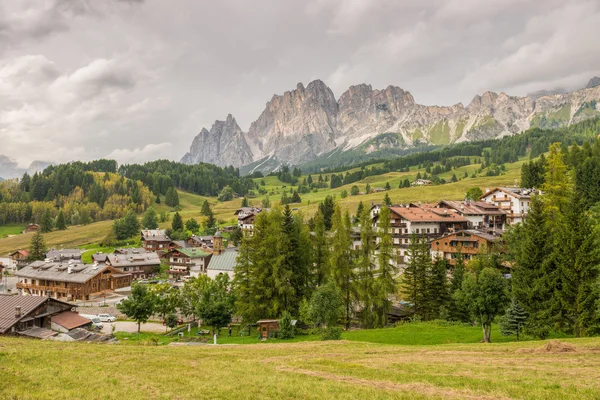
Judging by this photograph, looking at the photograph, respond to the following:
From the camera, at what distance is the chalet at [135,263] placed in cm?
11451

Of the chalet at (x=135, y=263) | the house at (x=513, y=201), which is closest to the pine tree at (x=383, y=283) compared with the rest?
the house at (x=513, y=201)

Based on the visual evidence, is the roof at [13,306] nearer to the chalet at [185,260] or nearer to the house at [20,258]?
the chalet at [185,260]

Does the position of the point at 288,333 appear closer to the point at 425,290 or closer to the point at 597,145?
the point at 425,290

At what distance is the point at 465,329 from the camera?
153 ft

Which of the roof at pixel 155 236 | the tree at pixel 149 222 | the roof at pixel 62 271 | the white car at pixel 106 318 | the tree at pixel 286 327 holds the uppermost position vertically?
the tree at pixel 149 222

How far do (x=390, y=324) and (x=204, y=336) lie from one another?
87.2ft

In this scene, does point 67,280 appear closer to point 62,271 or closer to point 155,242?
point 62,271

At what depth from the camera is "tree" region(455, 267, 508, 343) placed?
4088cm

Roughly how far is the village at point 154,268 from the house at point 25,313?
106 mm

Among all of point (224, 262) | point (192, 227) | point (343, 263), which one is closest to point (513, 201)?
point (224, 262)

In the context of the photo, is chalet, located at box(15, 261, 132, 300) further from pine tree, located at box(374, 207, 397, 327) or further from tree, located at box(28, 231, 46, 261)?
pine tree, located at box(374, 207, 397, 327)

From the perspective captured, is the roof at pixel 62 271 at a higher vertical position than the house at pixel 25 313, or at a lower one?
higher

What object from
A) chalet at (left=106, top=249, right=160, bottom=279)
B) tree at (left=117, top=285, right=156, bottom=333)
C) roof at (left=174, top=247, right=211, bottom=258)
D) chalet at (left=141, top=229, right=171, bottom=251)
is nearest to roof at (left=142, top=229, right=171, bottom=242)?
chalet at (left=141, top=229, right=171, bottom=251)

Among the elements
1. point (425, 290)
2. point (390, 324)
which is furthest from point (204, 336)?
point (425, 290)
